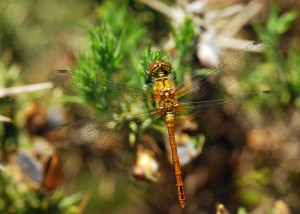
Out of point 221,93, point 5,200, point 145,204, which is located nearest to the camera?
point 5,200

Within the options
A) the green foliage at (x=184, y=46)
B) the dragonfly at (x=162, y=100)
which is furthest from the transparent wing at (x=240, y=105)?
the green foliage at (x=184, y=46)

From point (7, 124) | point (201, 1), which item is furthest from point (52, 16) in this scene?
point (201, 1)

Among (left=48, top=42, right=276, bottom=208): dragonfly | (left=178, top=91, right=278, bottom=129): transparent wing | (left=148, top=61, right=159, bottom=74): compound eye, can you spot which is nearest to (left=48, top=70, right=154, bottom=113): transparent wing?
(left=48, top=42, right=276, bottom=208): dragonfly

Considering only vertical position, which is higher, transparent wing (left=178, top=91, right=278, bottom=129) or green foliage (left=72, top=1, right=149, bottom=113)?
green foliage (left=72, top=1, right=149, bottom=113)

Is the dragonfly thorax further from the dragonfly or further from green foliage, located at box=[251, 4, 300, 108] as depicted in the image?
green foliage, located at box=[251, 4, 300, 108]

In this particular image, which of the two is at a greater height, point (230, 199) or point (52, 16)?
point (52, 16)

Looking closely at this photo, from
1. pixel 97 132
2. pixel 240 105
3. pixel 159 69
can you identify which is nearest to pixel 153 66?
pixel 159 69

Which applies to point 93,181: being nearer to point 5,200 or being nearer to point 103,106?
point 5,200

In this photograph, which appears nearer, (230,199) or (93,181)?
(230,199)
